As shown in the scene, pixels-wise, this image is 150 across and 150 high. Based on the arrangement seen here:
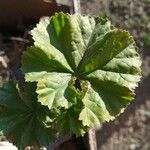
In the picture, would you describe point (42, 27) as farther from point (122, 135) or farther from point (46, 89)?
point (122, 135)

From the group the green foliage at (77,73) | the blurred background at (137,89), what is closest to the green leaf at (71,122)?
the green foliage at (77,73)

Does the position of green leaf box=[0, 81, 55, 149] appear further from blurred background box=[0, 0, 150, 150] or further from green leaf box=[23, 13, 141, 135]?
blurred background box=[0, 0, 150, 150]

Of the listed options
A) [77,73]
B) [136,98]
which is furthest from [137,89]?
[77,73]

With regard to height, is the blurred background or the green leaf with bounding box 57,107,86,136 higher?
the green leaf with bounding box 57,107,86,136

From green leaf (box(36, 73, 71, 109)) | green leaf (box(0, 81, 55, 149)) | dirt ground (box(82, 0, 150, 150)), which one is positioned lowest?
dirt ground (box(82, 0, 150, 150))

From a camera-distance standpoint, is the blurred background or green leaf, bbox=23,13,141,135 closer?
green leaf, bbox=23,13,141,135

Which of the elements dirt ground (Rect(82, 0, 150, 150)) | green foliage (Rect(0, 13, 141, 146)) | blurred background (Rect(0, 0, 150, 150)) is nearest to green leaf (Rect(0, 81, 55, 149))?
green foliage (Rect(0, 13, 141, 146))

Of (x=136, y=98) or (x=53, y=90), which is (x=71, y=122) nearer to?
(x=53, y=90)
